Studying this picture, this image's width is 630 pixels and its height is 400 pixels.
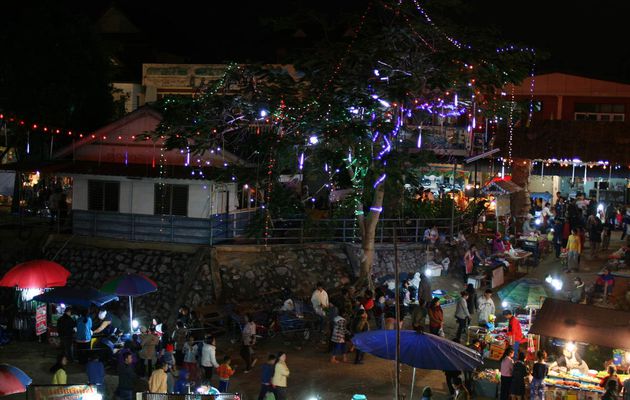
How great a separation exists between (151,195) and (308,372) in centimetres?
1129

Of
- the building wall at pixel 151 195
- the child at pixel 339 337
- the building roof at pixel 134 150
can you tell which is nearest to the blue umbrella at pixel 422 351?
the child at pixel 339 337

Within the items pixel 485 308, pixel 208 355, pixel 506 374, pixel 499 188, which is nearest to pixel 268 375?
pixel 208 355

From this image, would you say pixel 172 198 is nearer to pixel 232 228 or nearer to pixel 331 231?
pixel 232 228

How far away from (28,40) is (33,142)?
5.49 metres

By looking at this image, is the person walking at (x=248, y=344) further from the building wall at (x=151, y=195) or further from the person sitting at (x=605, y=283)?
the person sitting at (x=605, y=283)

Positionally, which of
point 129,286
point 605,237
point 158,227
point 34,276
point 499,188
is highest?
point 499,188

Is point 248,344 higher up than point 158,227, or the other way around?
point 158,227

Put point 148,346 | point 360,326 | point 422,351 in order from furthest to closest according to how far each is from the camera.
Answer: point 360,326, point 148,346, point 422,351

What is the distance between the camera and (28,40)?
2962 cm

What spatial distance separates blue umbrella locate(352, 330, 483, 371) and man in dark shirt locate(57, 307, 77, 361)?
28.7ft

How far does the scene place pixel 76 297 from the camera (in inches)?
700

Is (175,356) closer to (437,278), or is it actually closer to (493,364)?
(493,364)

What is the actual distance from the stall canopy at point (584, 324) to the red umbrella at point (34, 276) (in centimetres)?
1284

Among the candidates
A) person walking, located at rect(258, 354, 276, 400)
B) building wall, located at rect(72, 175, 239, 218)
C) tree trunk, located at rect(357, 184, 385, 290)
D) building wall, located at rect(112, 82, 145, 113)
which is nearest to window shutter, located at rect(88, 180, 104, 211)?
building wall, located at rect(72, 175, 239, 218)
